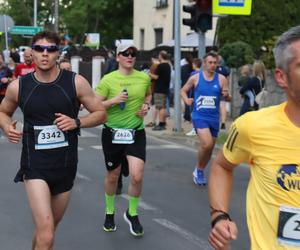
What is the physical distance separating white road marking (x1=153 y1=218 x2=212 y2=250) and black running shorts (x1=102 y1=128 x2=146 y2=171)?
0.81 metres

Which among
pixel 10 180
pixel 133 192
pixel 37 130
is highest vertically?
pixel 37 130

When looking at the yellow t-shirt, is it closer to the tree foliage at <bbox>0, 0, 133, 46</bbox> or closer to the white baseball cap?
the white baseball cap

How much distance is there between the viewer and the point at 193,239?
6.41m

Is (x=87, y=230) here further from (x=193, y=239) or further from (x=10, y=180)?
(x=10, y=180)

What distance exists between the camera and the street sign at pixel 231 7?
48.1 ft

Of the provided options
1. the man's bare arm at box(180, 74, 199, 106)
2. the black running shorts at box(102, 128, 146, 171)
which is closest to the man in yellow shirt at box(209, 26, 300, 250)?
the black running shorts at box(102, 128, 146, 171)

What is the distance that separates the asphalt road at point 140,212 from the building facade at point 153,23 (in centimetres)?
2935

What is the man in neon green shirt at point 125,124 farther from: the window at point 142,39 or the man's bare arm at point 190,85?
the window at point 142,39

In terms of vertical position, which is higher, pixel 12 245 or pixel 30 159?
pixel 30 159

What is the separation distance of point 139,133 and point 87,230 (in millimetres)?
1096

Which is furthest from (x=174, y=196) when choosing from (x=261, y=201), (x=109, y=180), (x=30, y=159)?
(x=261, y=201)

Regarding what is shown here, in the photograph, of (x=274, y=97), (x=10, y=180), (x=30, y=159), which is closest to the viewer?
(x=30, y=159)

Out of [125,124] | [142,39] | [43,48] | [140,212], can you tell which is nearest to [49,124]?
[43,48]

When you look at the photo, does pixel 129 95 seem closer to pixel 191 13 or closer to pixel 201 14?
pixel 201 14
